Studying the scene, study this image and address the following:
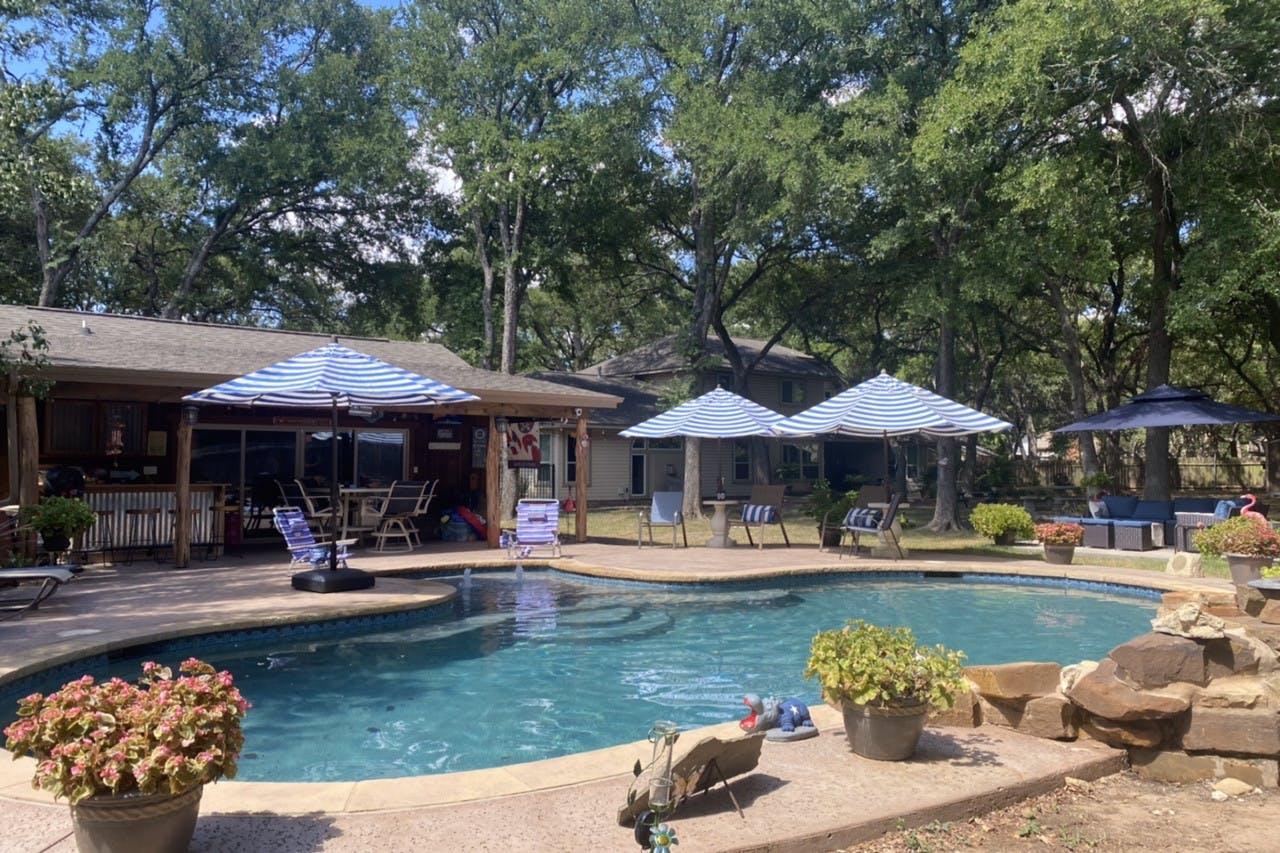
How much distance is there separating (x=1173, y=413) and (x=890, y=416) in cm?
605

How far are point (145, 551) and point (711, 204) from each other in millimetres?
16630

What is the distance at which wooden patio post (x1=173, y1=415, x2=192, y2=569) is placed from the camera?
36.0 feet

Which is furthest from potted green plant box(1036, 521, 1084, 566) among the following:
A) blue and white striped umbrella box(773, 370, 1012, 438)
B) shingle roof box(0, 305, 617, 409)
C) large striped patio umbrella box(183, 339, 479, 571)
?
large striped patio umbrella box(183, 339, 479, 571)

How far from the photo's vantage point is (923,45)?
20.4 meters

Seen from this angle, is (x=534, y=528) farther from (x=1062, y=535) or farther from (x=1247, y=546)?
(x=1247, y=546)

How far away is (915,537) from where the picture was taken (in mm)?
18109

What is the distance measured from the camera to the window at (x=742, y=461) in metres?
31.6

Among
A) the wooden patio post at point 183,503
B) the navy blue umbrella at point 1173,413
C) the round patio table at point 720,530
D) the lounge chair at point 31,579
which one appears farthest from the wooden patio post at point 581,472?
the navy blue umbrella at point 1173,413

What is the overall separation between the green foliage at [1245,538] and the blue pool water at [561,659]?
40.3 inches

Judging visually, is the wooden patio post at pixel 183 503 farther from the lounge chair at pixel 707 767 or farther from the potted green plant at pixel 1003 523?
the potted green plant at pixel 1003 523

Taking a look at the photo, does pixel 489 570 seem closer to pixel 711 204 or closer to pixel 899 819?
pixel 899 819

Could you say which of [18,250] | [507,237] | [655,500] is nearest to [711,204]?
[507,237]

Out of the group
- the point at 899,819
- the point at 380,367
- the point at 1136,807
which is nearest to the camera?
the point at 899,819

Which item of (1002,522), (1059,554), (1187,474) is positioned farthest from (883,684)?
(1187,474)
